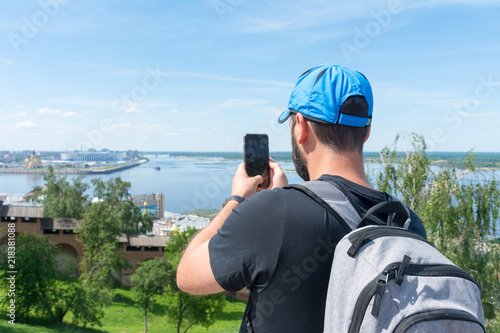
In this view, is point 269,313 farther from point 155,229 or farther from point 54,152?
point 54,152

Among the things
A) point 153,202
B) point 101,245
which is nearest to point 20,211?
point 101,245

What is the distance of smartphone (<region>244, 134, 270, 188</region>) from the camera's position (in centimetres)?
134

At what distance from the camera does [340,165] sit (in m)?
1.11

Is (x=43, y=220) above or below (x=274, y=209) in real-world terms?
below

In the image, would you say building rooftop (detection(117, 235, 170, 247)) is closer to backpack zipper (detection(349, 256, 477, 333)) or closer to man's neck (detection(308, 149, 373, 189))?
man's neck (detection(308, 149, 373, 189))

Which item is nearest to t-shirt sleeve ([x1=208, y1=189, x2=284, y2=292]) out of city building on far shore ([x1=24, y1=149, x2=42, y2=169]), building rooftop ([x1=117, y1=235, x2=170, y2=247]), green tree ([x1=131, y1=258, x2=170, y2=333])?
green tree ([x1=131, y1=258, x2=170, y2=333])

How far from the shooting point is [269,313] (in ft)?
3.34

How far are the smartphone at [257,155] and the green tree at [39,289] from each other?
54.9 ft

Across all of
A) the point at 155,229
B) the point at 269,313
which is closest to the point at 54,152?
the point at 155,229

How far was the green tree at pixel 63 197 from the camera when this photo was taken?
91.1 ft

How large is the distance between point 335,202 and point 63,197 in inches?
1236

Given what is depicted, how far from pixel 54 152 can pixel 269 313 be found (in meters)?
108

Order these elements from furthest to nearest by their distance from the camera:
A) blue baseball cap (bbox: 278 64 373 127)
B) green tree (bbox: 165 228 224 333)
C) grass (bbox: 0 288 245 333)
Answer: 1. green tree (bbox: 165 228 224 333)
2. grass (bbox: 0 288 245 333)
3. blue baseball cap (bbox: 278 64 373 127)

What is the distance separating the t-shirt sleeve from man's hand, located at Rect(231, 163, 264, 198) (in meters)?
0.25
